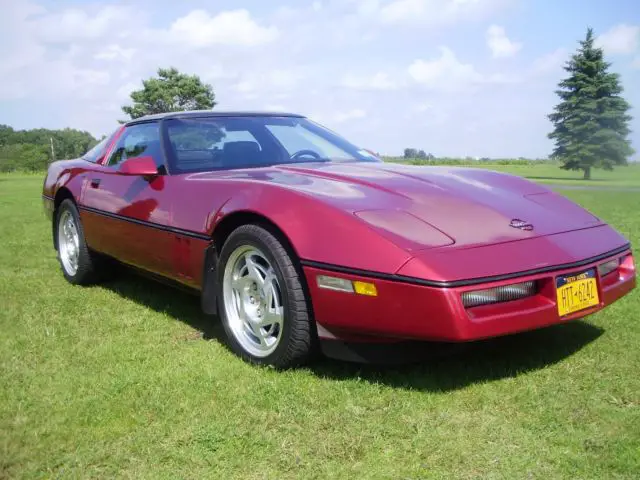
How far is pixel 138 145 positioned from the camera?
14.1 ft

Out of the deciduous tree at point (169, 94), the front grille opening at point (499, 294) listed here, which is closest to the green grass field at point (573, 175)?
the front grille opening at point (499, 294)

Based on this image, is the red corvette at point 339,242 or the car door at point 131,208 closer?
the red corvette at point 339,242

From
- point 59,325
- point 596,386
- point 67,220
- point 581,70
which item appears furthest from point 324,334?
point 581,70

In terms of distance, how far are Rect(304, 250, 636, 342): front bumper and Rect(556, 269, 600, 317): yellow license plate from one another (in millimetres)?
27

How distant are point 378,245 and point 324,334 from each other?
50 cm

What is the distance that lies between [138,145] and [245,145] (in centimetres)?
89

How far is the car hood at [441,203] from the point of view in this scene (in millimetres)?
2623

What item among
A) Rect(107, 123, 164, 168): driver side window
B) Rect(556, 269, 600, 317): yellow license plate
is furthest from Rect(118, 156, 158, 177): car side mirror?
Rect(556, 269, 600, 317): yellow license plate

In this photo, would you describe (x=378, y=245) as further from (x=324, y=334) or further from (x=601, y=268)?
(x=601, y=268)

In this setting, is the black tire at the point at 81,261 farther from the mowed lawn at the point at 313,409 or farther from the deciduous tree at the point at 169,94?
the deciduous tree at the point at 169,94

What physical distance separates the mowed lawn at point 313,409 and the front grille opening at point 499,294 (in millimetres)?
417

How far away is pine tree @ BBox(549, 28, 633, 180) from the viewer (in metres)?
35.3

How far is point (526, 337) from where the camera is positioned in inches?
132

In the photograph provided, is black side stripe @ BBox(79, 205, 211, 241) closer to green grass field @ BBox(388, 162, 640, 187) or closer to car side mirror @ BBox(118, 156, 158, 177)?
car side mirror @ BBox(118, 156, 158, 177)
